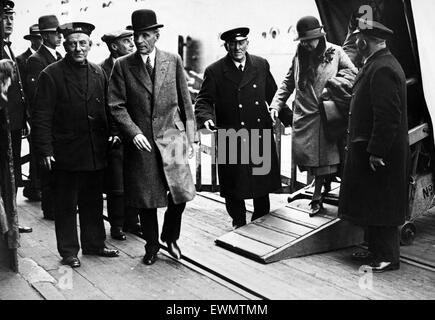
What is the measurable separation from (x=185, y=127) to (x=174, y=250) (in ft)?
3.34

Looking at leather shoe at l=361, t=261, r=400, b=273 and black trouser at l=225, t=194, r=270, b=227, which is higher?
black trouser at l=225, t=194, r=270, b=227

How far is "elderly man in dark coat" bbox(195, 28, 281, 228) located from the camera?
506cm

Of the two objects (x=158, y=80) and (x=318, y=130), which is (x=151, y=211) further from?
(x=318, y=130)

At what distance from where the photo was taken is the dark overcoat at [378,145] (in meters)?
4.02

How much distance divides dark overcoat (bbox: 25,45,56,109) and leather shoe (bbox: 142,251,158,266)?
2713 mm

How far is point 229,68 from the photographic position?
16.7 feet

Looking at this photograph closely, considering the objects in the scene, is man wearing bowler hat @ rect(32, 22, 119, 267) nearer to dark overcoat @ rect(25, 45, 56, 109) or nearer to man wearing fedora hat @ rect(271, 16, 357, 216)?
man wearing fedora hat @ rect(271, 16, 357, 216)

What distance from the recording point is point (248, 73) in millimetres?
5062

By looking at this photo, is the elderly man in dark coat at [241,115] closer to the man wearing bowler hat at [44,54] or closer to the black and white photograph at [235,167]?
the black and white photograph at [235,167]

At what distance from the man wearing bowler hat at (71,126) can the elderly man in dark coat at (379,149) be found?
2.01 meters

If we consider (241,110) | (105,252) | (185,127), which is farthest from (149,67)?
(105,252)

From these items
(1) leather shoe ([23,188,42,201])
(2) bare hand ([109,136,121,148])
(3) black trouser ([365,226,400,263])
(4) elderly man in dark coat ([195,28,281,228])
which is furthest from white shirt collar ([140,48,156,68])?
(1) leather shoe ([23,188,42,201])
